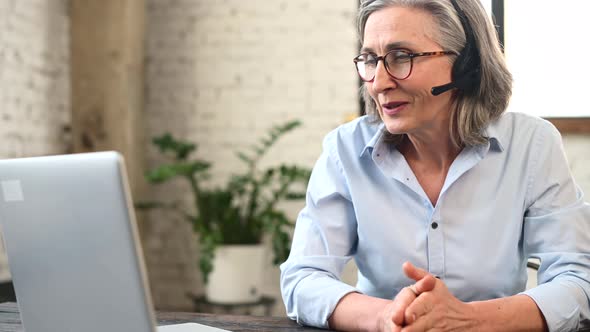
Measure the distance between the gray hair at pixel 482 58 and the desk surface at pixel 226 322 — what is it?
0.54 meters

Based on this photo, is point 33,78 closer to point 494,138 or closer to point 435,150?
point 435,150

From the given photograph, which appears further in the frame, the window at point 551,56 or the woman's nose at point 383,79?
the window at point 551,56

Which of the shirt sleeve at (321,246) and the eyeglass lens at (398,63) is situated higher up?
the eyeglass lens at (398,63)

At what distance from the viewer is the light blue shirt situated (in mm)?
1437

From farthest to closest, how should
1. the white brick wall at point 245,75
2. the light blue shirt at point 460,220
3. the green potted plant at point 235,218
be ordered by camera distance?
the white brick wall at point 245,75 → the green potted plant at point 235,218 → the light blue shirt at point 460,220

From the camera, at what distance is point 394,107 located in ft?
4.88

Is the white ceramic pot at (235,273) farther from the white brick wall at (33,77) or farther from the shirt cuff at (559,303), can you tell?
the shirt cuff at (559,303)

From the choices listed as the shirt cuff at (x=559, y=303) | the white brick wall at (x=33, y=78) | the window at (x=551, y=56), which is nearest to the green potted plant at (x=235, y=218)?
the white brick wall at (x=33, y=78)

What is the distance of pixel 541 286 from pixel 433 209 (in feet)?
0.93

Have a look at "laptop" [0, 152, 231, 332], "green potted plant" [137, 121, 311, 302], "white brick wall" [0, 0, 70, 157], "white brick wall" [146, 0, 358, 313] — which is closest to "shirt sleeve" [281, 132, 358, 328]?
"laptop" [0, 152, 231, 332]

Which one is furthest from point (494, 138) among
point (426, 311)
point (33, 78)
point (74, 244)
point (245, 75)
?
point (33, 78)

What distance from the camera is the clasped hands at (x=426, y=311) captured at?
1.16m

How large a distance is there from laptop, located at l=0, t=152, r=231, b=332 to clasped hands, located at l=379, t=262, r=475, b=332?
0.50m

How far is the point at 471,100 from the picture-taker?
1.55 metres
